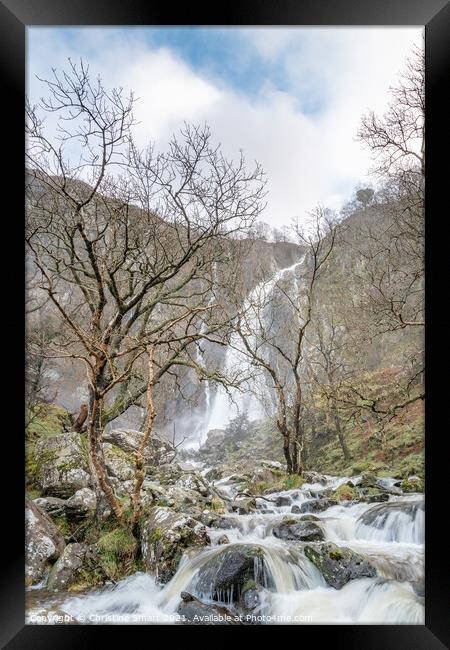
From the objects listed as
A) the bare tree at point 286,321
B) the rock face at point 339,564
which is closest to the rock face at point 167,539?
the rock face at point 339,564

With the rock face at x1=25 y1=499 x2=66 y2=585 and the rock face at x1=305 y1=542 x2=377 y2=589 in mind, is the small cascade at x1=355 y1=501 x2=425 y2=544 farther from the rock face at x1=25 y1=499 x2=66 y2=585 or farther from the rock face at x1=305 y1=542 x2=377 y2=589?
the rock face at x1=25 y1=499 x2=66 y2=585

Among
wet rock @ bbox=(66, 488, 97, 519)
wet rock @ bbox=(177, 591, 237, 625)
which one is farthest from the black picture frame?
wet rock @ bbox=(66, 488, 97, 519)

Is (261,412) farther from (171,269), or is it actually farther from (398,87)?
(398,87)

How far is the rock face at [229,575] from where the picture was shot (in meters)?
2.30

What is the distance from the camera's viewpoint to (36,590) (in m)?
2.33

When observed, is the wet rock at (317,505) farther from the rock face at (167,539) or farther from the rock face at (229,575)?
the rock face at (167,539)

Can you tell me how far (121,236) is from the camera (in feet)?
8.97

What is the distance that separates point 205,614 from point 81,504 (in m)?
1.11

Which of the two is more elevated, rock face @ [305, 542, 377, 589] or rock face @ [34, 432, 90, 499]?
rock face @ [34, 432, 90, 499]

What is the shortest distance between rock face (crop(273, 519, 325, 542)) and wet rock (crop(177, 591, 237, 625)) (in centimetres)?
57

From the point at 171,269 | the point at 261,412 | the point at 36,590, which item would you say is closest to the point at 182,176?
the point at 171,269

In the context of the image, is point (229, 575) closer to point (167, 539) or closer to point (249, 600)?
point (249, 600)

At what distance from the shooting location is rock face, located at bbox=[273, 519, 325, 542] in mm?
2449

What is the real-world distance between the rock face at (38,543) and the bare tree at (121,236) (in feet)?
1.32
